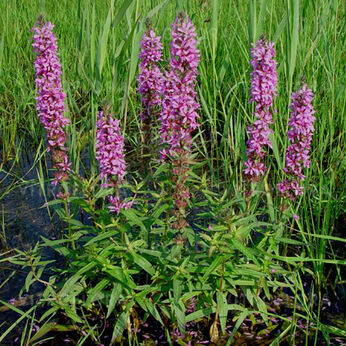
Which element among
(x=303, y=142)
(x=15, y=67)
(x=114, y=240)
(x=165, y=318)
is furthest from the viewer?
(x=15, y=67)

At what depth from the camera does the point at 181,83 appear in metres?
2.32

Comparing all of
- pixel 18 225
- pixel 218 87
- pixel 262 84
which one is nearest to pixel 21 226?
pixel 18 225

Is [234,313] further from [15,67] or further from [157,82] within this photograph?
[15,67]

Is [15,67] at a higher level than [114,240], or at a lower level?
higher

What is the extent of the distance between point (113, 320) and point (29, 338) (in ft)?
1.78

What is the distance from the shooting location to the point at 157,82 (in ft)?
9.14

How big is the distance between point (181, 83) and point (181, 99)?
83 millimetres

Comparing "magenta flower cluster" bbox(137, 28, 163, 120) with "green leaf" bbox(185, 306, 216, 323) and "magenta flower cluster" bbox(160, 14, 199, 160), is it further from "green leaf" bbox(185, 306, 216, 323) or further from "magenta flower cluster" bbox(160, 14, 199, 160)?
"green leaf" bbox(185, 306, 216, 323)

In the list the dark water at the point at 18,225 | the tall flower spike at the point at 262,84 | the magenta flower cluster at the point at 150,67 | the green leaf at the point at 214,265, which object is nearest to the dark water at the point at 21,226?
the dark water at the point at 18,225

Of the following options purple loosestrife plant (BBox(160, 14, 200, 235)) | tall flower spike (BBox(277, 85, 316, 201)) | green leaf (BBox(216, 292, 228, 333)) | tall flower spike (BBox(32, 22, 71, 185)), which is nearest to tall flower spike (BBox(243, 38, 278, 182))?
tall flower spike (BBox(277, 85, 316, 201))

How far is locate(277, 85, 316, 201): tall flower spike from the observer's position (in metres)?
2.39

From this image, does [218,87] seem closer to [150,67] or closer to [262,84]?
[150,67]

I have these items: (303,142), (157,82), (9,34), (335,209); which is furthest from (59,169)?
(9,34)

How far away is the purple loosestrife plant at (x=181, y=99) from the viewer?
2.27 m
